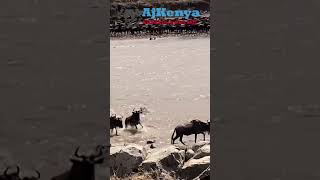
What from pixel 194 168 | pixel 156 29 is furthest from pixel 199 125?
pixel 156 29

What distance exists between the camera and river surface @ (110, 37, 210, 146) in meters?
15.7

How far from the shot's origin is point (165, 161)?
999 centimetres

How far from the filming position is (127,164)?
33.1 feet

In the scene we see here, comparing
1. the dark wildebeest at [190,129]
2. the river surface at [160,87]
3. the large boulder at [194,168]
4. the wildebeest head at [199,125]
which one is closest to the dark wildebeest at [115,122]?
the river surface at [160,87]

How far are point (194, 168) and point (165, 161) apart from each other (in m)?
0.77

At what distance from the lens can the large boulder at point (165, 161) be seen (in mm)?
9805

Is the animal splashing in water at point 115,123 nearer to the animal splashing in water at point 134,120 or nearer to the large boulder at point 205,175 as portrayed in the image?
the animal splashing in water at point 134,120

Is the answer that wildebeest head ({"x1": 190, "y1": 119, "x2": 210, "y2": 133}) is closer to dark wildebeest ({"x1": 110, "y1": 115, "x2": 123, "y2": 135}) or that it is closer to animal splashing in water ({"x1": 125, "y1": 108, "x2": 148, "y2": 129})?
animal splashing in water ({"x1": 125, "y1": 108, "x2": 148, "y2": 129})

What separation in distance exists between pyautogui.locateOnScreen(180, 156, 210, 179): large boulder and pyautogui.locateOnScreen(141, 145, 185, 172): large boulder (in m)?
0.43
